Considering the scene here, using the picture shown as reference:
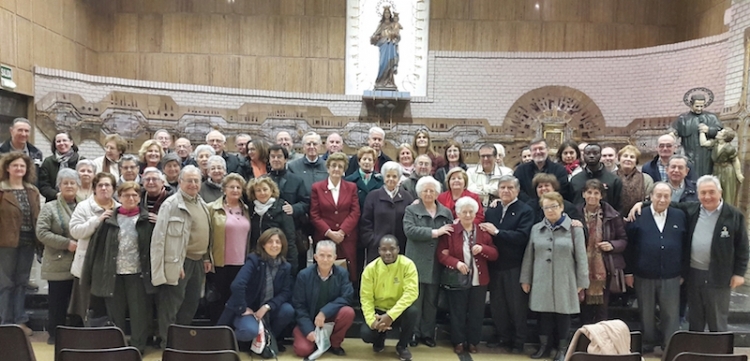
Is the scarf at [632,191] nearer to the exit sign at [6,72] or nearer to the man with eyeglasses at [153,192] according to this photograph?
the man with eyeglasses at [153,192]

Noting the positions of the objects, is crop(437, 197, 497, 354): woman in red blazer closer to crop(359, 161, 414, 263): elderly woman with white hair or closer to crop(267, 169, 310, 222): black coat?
crop(359, 161, 414, 263): elderly woman with white hair

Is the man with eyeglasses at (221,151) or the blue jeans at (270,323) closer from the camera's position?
the blue jeans at (270,323)

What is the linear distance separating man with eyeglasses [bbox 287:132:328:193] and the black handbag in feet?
4.99

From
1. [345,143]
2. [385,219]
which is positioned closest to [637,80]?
[345,143]

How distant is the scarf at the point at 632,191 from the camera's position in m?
4.79

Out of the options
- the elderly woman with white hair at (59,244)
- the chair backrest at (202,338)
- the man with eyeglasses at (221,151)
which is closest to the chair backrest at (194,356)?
the chair backrest at (202,338)

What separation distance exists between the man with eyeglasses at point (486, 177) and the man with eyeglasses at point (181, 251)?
2.52 m

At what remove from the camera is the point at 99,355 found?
253 cm

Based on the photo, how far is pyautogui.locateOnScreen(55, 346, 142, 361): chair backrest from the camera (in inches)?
98.6

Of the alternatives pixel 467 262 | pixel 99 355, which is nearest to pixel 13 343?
pixel 99 355

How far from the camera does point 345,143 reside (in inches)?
395

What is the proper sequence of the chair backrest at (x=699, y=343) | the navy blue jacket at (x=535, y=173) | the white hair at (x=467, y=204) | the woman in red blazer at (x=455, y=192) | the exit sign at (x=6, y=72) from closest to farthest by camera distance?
the chair backrest at (x=699, y=343)
the white hair at (x=467, y=204)
the woman in red blazer at (x=455, y=192)
the navy blue jacket at (x=535, y=173)
the exit sign at (x=6, y=72)

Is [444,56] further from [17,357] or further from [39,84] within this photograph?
[17,357]

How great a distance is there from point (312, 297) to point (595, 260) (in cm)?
239
